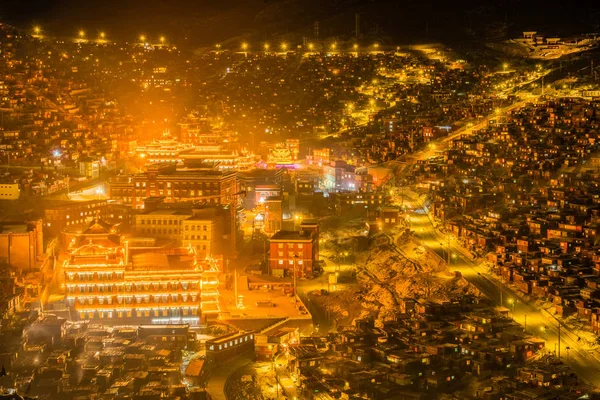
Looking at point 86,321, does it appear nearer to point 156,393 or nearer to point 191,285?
point 191,285

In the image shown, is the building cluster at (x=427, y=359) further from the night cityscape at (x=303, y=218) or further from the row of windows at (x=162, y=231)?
the row of windows at (x=162, y=231)

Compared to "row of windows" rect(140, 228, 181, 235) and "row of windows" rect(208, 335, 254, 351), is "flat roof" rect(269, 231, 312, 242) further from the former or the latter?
"row of windows" rect(208, 335, 254, 351)

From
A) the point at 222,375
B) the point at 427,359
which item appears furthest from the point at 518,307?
the point at 222,375

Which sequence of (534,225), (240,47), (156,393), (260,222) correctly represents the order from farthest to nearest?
(240,47) → (260,222) → (534,225) → (156,393)

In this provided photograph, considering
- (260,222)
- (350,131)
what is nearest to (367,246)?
(260,222)

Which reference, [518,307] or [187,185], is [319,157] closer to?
[187,185]

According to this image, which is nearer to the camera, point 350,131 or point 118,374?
point 118,374

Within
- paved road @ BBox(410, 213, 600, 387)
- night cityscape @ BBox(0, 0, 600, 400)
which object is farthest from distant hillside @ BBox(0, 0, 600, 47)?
paved road @ BBox(410, 213, 600, 387)
